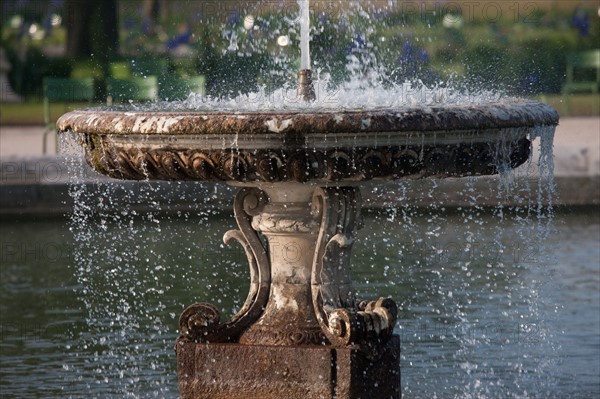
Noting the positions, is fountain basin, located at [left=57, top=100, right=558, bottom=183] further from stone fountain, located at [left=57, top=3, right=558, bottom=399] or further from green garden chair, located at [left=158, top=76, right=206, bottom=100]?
green garden chair, located at [left=158, top=76, right=206, bottom=100]

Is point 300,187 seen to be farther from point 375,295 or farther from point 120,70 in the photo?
point 120,70

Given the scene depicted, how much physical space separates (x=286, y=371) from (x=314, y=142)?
814 millimetres

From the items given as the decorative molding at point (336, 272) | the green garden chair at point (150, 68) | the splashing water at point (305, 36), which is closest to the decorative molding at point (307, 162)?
the decorative molding at point (336, 272)

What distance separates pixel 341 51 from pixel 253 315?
12.6 meters

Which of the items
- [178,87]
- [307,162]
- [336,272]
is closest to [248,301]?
[336,272]

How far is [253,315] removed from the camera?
564 cm

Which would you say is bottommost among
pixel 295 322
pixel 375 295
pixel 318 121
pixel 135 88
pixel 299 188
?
pixel 375 295

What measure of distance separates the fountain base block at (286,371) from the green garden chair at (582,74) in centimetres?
1195

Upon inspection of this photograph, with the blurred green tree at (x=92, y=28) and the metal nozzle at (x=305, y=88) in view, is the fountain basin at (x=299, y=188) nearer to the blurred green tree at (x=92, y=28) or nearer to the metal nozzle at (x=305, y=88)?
the metal nozzle at (x=305, y=88)

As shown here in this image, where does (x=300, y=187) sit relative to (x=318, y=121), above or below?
below

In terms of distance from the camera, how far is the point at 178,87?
13.2 metres

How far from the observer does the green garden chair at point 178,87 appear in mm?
12734

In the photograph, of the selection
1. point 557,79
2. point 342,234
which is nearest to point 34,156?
point 342,234

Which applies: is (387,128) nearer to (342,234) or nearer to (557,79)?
(342,234)
